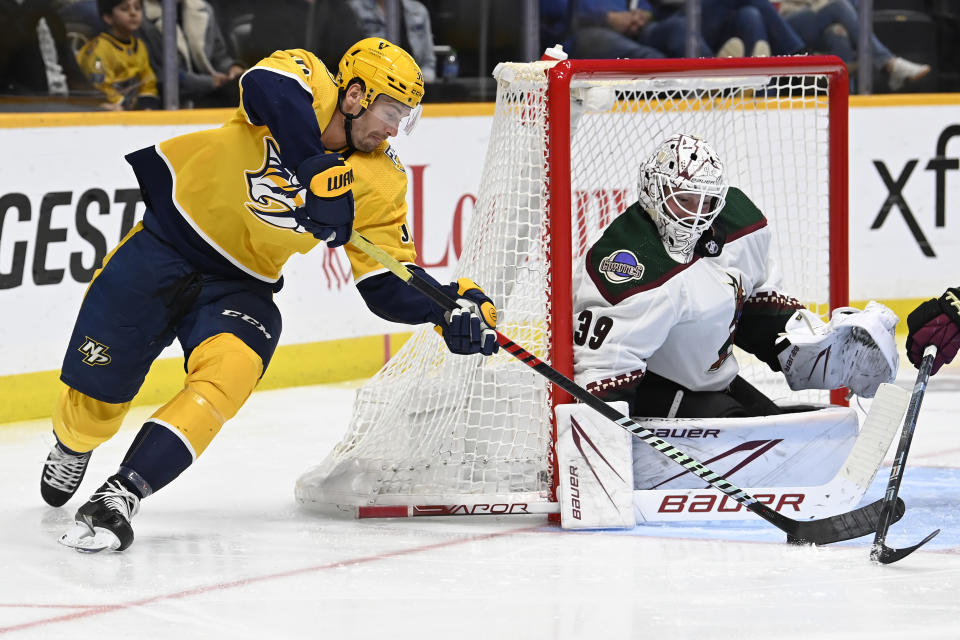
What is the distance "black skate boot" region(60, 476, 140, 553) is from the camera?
2.76 meters

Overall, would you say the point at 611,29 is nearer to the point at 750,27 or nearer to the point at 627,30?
the point at 627,30

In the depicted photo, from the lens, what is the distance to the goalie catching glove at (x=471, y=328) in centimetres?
287

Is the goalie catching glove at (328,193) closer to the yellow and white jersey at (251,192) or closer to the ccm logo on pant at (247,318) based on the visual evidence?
the yellow and white jersey at (251,192)

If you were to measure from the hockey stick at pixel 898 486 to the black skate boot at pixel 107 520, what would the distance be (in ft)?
4.51

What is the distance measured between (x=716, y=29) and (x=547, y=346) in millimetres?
3275

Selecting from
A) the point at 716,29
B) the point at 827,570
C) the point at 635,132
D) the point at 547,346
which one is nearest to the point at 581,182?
the point at 635,132

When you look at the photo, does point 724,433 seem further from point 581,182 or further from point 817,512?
point 581,182

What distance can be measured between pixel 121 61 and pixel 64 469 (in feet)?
6.56

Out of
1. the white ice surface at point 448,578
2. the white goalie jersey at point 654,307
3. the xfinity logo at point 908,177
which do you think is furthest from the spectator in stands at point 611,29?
the white ice surface at point 448,578

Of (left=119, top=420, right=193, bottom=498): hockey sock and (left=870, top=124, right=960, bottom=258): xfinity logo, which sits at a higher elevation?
(left=870, top=124, right=960, bottom=258): xfinity logo

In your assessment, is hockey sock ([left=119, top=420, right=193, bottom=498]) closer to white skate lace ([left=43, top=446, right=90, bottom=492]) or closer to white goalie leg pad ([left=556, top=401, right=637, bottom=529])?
white skate lace ([left=43, top=446, right=90, bottom=492])

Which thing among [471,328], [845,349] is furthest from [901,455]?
[471,328]

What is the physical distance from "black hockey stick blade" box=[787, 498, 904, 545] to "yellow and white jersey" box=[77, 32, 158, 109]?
9.20 feet

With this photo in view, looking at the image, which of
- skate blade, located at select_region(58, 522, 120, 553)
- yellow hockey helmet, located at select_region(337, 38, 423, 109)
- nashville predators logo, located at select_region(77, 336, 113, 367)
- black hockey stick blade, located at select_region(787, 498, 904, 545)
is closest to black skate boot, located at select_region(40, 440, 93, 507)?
nashville predators logo, located at select_region(77, 336, 113, 367)
